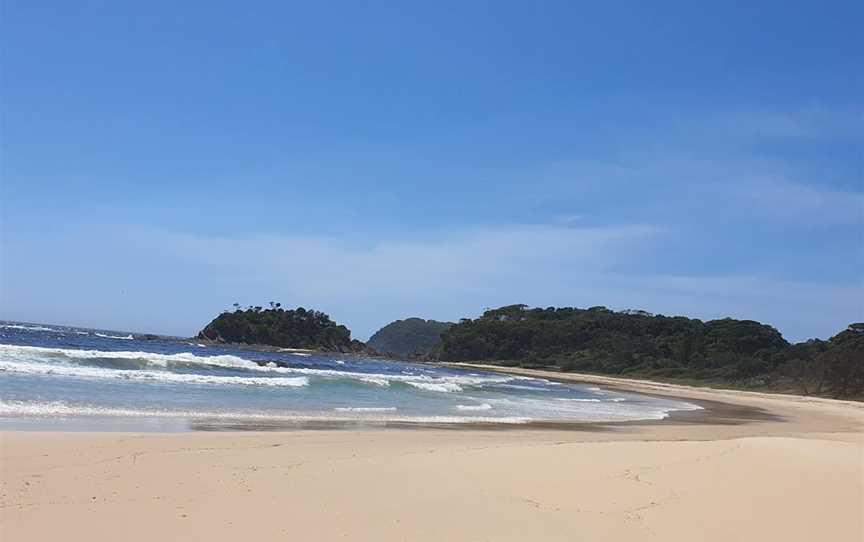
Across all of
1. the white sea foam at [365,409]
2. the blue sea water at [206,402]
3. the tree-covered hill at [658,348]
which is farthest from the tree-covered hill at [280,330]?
the white sea foam at [365,409]

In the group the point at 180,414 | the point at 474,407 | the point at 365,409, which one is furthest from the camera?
the point at 474,407

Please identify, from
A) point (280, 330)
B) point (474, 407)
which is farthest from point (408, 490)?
point (280, 330)

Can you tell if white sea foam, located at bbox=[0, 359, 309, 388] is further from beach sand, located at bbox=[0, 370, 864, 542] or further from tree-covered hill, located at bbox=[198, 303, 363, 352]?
tree-covered hill, located at bbox=[198, 303, 363, 352]

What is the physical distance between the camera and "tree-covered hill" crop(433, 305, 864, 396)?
1950 inches

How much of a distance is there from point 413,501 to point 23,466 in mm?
4437

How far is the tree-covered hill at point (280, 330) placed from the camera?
124250mm

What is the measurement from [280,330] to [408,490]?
122 m

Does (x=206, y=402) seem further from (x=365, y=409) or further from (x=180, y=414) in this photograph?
(x=365, y=409)

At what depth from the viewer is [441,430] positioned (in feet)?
50.1

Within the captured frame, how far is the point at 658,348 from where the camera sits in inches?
3725

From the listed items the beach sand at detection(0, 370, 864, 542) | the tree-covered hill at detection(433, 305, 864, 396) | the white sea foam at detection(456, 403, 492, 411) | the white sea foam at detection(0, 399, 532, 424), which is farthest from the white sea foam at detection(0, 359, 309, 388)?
the tree-covered hill at detection(433, 305, 864, 396)

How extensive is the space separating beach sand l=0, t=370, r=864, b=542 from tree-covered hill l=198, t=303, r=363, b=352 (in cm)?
11592

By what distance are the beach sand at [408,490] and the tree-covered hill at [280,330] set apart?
11592 centimetres

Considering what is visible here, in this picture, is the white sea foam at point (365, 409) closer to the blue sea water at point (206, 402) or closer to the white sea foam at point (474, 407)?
the blue sea water at point (206, 402)
